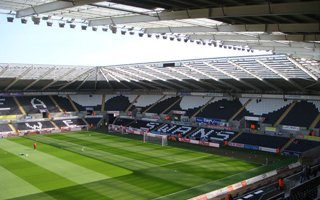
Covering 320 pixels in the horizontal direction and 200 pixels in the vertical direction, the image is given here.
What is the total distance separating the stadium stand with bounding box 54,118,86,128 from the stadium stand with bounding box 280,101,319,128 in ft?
115

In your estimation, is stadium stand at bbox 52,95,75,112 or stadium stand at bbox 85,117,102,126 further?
stadium stand at bbox 52,95,75,112

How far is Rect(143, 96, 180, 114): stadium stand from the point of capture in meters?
60.8

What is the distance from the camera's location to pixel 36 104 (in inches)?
2442

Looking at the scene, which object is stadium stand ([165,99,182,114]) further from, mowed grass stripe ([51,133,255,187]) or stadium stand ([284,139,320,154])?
mowed grass stripe ([51,133,255,187])

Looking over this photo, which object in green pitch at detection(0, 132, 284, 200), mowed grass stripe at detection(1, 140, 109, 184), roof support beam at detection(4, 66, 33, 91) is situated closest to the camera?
green pitch at detection(0, 132, 284, 200)

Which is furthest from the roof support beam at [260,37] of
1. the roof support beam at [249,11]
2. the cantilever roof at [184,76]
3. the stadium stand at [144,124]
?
the stadium stand at [144,124]

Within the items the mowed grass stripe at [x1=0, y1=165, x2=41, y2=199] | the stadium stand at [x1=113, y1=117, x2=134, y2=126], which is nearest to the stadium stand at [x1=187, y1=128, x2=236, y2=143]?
the stadium stand at [x1=113, y1=117, x2=134, y2=126]

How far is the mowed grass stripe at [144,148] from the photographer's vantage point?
3895cm

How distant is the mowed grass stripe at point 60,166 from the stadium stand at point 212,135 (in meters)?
20.3

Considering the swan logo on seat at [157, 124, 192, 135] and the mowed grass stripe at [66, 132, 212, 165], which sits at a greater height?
the swan logo on seat at [157, 124, 192, 135]

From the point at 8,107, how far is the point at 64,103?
35.1 feet

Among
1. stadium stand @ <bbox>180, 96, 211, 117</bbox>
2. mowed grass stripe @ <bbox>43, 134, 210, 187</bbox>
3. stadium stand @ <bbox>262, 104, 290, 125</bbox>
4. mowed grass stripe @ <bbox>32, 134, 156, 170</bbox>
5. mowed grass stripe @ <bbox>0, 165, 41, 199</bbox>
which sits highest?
stadium stand @ <bbox>180, 96, 211, 117</bbox>

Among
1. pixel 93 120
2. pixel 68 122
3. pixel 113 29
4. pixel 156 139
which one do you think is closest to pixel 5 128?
pixel 68 122

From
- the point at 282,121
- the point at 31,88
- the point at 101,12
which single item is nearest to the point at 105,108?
the point at 31,88
